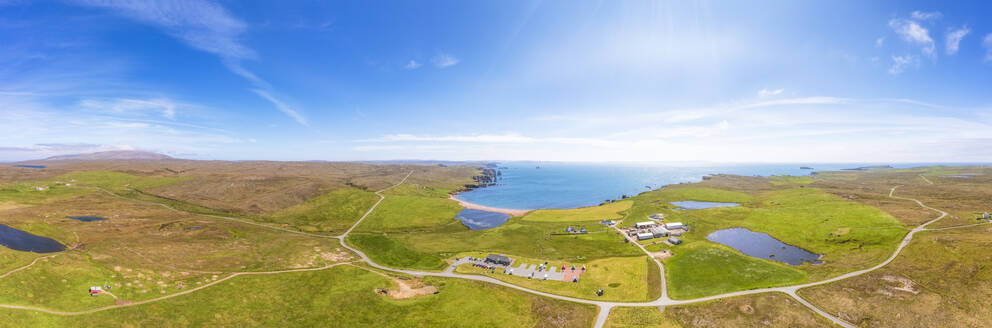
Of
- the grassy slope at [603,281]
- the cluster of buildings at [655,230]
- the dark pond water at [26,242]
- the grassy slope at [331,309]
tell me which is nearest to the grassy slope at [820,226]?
the cluster of buildings at [655,230]

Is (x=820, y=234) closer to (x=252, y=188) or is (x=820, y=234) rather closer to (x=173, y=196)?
(x=252, y=188)

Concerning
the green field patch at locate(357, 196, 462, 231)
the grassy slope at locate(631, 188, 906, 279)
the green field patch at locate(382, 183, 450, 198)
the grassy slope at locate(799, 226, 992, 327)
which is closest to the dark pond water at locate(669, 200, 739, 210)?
the grassy slope at locate(631, 188, 906, 279)

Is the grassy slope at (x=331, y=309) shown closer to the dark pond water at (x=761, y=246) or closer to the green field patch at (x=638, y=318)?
the green field patch at (x=638, y=318)

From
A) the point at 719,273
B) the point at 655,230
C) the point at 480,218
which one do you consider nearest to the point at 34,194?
the point at 480,218

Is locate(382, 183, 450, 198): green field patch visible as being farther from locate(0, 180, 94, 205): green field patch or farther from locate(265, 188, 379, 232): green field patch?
locate(0, 180, 94, 205): green field patch

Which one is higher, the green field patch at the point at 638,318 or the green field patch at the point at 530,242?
the green field patch at the point at 530,242

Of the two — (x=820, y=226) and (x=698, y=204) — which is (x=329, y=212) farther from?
(x=698, y=204)
